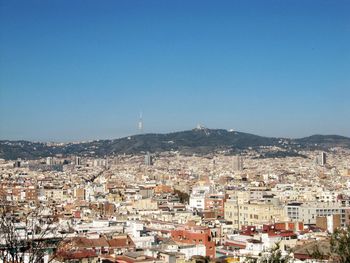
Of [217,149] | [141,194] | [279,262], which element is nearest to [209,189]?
[141,194]

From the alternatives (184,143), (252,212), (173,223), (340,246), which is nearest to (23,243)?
(340,246)

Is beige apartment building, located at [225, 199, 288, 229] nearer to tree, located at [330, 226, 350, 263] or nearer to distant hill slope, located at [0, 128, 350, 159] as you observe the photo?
tree, located at [330, 226, 350, 263]

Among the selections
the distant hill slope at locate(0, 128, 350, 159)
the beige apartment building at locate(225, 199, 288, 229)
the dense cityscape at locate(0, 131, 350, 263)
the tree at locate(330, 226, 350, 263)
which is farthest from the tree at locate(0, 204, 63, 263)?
the distant hill slope at locate(0, 128, 350, 159)

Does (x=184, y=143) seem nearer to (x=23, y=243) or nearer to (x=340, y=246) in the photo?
(x=340, y=246)

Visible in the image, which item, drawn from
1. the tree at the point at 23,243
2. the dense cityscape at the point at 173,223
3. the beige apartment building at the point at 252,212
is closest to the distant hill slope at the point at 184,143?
the dense cityscape at the point at 173,223

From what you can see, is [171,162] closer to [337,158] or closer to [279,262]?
[337,158]

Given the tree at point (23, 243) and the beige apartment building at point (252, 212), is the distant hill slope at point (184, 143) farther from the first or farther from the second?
the tree at point (23, 243)

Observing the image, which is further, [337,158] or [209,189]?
[337,158]

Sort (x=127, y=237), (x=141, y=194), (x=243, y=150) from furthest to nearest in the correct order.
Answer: (x=243, y=150) → (x=141, y=194) → (x=127, y=237)
